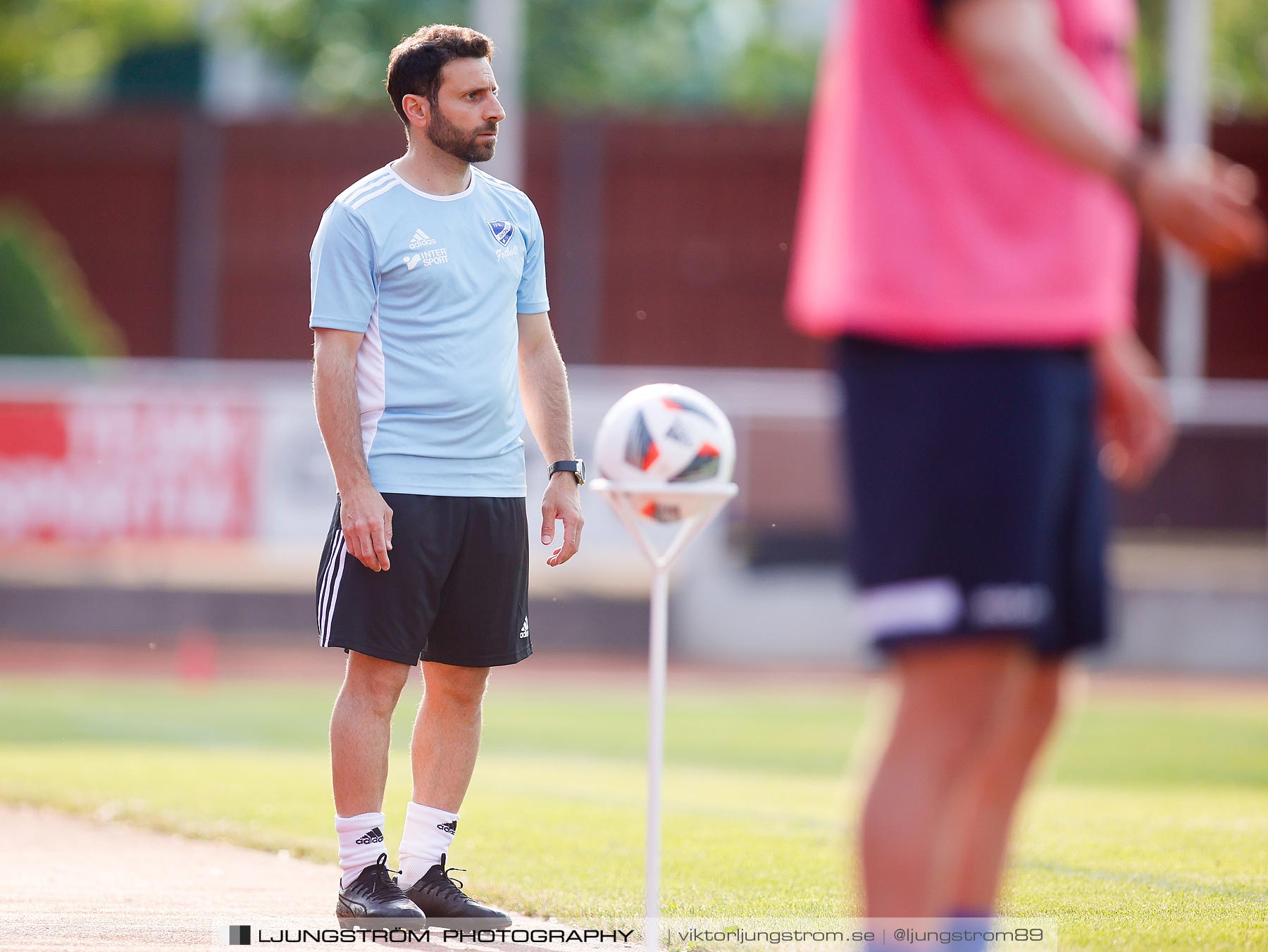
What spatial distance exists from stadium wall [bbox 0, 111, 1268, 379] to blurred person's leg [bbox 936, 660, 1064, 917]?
22.7 m

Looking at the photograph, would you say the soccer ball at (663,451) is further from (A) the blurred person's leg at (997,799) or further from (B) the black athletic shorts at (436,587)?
(A) the blurred person's leg at (997,799)

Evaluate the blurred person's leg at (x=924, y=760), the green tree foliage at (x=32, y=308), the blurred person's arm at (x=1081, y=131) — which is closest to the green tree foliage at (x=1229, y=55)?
the green tree foliage at (x=32, y=308)

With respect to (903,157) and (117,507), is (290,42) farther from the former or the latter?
(903,157)

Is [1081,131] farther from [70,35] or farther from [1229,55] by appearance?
[1229,55]

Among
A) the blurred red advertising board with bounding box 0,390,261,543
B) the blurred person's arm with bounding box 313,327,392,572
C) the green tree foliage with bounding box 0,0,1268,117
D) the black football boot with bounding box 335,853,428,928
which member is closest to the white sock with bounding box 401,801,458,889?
the black football boot with bounding box 335,853,428,928

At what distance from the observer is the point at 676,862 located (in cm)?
541

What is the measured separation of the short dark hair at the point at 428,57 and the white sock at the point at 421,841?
177 centimetres

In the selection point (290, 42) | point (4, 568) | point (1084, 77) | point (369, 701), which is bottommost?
point (4, 568)

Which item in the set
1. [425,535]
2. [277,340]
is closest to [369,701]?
[425,535]

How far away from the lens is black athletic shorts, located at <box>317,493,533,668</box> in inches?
164

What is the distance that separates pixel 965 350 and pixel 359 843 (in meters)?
2.40

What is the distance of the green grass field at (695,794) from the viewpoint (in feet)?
15.5

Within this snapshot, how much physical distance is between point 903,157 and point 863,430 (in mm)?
402

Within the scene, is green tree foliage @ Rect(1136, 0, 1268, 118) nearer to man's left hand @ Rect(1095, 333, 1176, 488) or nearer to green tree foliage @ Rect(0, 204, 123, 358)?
green tree foliage @ Rect(0, 204, 123, 358)
